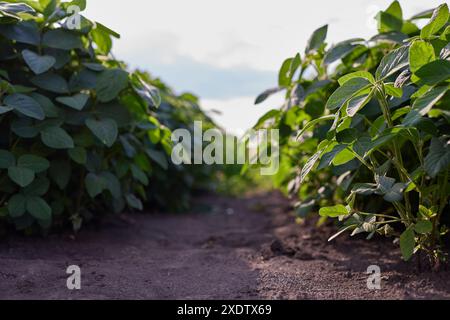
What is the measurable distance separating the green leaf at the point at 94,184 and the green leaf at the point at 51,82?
0.37 m

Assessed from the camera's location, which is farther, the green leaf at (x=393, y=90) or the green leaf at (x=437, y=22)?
the green leaf at (x=437, y=22)

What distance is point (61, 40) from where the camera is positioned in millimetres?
2055

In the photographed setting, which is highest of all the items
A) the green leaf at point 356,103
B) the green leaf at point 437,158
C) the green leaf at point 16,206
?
the green leaf at point 356,103

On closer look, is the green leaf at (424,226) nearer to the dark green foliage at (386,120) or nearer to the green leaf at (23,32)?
the dark green foliage at (386,120)

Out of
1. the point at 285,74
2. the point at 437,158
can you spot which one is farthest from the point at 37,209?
the point at 437,158

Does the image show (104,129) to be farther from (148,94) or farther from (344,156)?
(344,156)

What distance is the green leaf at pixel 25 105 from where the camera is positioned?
1.79m

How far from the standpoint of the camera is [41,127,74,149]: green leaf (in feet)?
6.23

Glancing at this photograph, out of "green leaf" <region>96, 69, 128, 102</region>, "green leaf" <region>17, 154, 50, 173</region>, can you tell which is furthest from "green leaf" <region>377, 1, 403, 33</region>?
"green leaf" <region>17, 154, 50, 173</region>

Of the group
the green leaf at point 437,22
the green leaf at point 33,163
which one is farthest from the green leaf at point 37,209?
the green leaf at point 437,22

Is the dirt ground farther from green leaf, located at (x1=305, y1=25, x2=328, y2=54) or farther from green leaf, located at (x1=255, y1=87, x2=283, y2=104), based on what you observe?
green leaf, located at (x1=305, y1=25, x2=328, y2=54)

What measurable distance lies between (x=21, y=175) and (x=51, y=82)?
43cm

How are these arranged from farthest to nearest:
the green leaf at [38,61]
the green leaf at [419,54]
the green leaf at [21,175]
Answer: the green leaf at [38,61], the green leaf at [21,175], the green leaf at [419,54]
